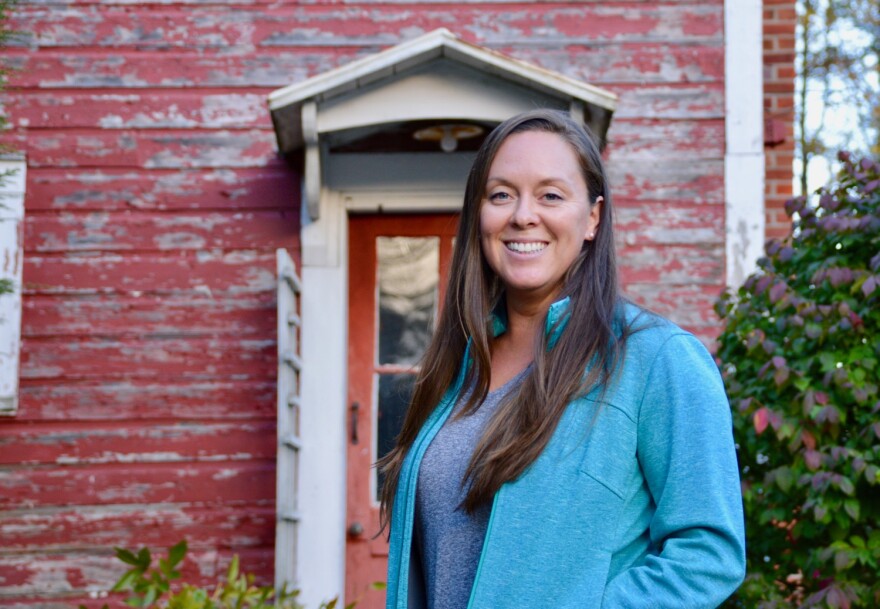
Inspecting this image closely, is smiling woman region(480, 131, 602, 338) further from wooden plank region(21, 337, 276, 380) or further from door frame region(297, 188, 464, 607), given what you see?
wooden plank region(21, 337, 276, 380)

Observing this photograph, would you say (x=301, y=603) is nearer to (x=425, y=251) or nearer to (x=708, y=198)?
(x=425, y=251)

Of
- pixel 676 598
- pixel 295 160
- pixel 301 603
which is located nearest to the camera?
pixel 676 598

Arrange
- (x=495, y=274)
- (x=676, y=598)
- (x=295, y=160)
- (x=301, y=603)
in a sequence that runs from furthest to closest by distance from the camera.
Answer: (x=295, y=160) → (x=301, y=603) → (x=495, y=274) → (x=676, y=598)

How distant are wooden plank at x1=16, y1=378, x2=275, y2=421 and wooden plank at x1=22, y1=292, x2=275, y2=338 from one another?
25cm

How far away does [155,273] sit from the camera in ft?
18.0

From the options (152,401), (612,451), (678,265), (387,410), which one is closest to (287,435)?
(387,410)

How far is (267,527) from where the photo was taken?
17.6 feet

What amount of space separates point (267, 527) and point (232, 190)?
1717 millimetres

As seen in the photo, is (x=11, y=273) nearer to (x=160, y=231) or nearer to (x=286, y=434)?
(x=160, y=231)

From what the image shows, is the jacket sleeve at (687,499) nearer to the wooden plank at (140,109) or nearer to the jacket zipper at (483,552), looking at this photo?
the jacket zipper at (483,552)

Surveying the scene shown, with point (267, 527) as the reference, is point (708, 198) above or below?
above

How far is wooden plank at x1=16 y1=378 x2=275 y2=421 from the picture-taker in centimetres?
542

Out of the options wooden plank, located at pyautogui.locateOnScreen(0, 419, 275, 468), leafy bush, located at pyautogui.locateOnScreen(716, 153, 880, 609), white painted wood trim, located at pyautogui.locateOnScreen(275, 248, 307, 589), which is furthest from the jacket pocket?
wooden plank, located at pyautogui.locateOnScreen(0, 419, 275, 468)

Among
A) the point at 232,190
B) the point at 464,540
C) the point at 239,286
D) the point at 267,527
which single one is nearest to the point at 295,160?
the point at 232,190
